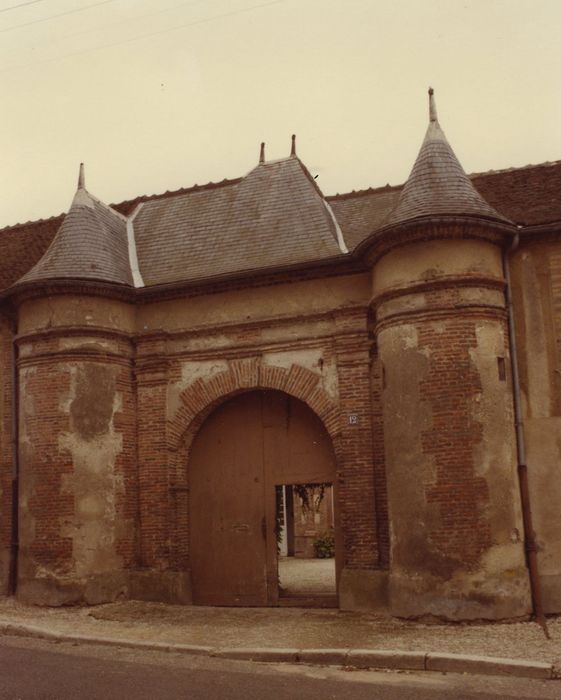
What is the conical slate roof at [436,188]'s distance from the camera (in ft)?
36.1

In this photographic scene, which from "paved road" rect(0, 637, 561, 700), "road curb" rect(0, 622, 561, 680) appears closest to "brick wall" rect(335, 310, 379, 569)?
"road curb" rect(0, 622, 561, 680)

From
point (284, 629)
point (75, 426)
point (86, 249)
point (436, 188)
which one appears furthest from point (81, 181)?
point (284, 629)

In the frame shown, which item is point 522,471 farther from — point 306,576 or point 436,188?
point 306,576

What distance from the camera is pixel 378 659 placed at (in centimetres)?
827

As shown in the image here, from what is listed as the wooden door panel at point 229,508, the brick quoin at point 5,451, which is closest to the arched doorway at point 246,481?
the wooden door panel at point 229,508

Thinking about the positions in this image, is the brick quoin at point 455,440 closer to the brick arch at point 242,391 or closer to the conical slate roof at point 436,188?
the conical slate roof at point 436,188

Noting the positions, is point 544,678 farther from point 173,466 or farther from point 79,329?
point 79,329

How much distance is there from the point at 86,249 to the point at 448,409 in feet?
22.5

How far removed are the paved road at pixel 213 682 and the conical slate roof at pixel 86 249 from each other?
639 centimetres

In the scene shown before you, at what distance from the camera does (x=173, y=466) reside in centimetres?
1313

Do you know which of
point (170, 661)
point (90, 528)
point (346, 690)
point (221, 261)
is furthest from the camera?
point (221, 261)

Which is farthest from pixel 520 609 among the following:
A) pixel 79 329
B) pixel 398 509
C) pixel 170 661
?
pixel 79 329

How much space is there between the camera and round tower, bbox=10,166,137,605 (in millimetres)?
12391

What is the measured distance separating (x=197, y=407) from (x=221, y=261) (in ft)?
8.45
